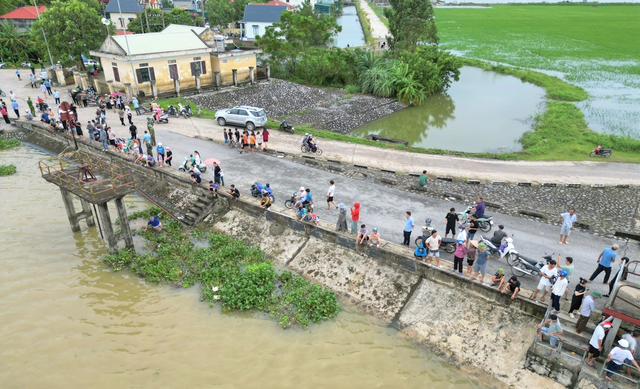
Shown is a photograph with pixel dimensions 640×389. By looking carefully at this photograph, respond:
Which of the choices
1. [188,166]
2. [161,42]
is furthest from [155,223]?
[161,42]

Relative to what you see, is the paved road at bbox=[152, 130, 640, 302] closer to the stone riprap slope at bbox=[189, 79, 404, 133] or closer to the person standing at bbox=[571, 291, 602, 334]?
the person standing at bbox=[571, 291, 602, 334]

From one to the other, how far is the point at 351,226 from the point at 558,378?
23.5ft

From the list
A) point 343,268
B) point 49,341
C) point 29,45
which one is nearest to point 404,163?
point 343,268

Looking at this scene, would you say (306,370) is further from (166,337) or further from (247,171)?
(247,171)

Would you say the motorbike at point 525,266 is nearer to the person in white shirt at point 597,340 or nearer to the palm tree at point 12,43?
the person in white shirt at point 597,340

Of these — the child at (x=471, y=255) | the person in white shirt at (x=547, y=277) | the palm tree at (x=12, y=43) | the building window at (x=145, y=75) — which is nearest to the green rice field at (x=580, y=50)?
the person in white shirt at (x=547, y=277)

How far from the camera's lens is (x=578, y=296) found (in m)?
9.69

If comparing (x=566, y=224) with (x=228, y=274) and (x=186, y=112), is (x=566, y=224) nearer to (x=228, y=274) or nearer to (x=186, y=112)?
(x=228, y=274)

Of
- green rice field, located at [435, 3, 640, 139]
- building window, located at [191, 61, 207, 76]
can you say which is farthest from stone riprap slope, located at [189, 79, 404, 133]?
green rice field, located at [435, 3, 640, 139]

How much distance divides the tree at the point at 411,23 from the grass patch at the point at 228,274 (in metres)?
36.8

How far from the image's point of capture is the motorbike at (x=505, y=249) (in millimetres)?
11898

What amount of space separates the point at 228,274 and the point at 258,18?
200 feet

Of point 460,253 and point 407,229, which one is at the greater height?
point 460,253

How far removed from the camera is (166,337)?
36.1ft
